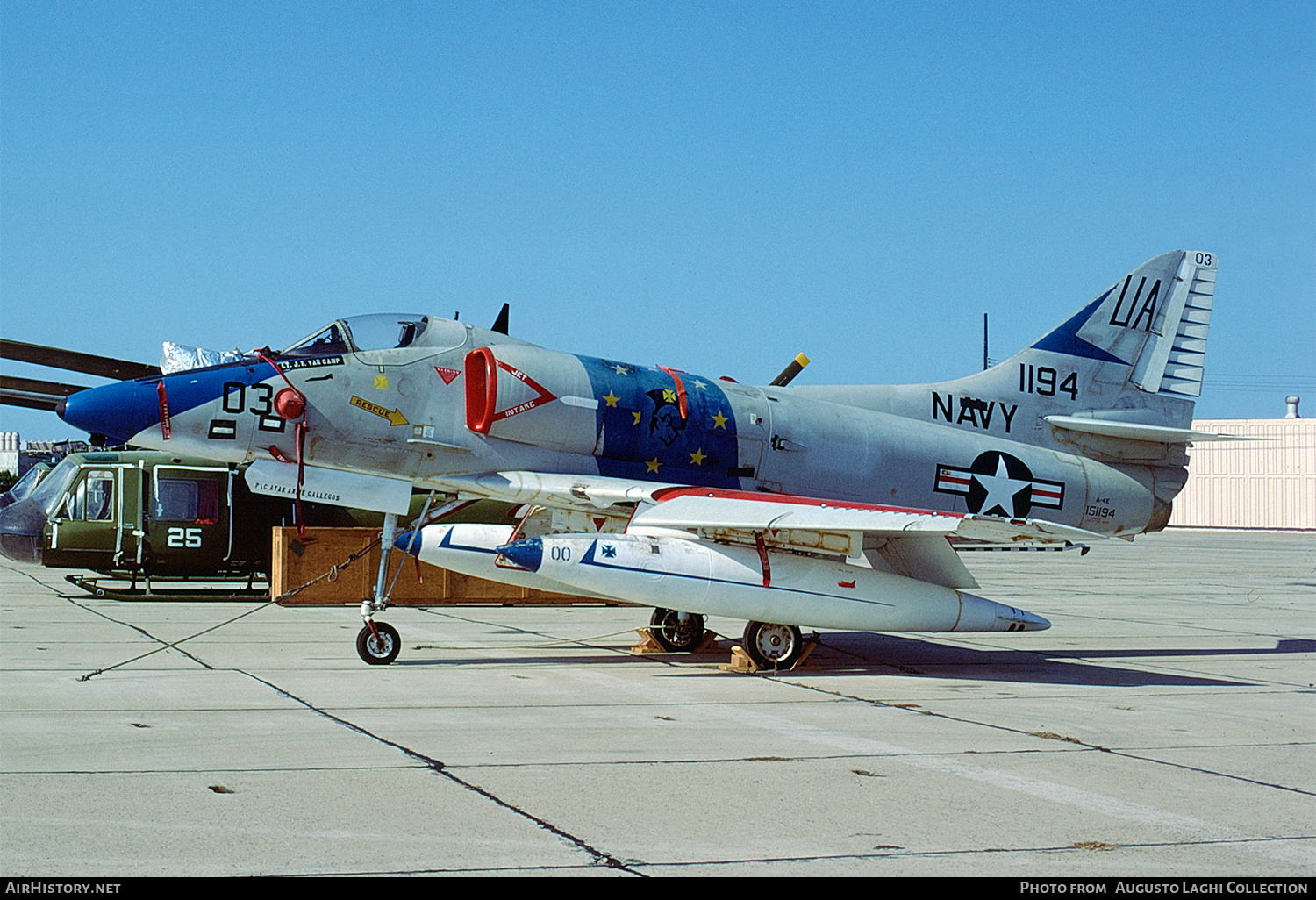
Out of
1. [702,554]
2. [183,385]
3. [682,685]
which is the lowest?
[682,685]

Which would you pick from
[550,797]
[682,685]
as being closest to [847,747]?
[550,797]

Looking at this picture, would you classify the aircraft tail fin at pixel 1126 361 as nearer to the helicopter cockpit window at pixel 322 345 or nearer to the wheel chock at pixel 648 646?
the wheel chock at pixel 648 646

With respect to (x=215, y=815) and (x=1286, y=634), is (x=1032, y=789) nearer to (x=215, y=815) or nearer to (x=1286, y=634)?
(x=215, y=815)

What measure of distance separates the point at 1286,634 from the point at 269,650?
42.1 feet

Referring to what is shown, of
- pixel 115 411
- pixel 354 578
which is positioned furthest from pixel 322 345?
pixel 354 578

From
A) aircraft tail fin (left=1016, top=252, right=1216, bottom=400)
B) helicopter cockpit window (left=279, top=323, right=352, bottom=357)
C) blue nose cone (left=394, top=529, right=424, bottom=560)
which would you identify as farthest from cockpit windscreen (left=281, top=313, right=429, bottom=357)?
Result: aircraft tail fin (left=1016, top=252, right=1216, bottom=400)

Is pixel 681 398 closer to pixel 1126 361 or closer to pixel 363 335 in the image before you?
pixel 363 335

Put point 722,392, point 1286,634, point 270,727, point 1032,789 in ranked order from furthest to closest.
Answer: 1. point 1286,634
2. point 722,392
3. point 270,727
4. point 1032,789

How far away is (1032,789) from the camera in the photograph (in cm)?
658

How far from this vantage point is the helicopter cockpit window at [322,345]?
11.6 meters

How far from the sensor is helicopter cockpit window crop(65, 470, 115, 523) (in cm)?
1869

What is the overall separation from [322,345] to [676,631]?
4.79 metres

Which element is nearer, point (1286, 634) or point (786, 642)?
point (786, 642)

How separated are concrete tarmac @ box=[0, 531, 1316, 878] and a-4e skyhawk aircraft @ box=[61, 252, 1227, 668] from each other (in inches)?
31.8
